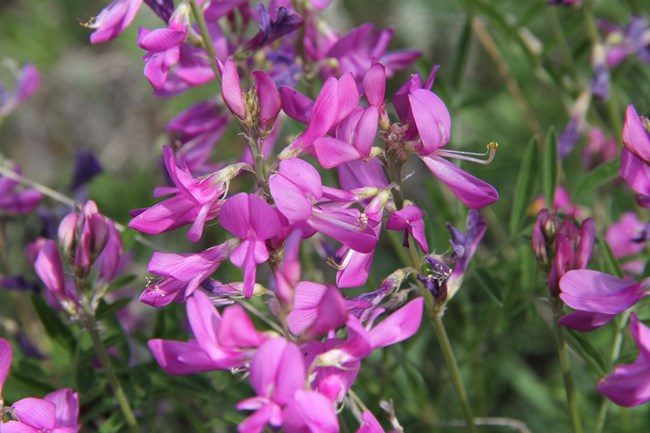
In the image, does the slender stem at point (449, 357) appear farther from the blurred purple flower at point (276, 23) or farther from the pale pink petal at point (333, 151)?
the blurred purple flower at point (276, 23)

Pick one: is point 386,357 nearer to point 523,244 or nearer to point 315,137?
point 523,244

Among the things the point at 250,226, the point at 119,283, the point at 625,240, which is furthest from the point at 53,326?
the point at 625,240

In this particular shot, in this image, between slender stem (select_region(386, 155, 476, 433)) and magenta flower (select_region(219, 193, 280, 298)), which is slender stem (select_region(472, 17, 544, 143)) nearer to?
slender stem (select_region(386, 155, 476, 433))

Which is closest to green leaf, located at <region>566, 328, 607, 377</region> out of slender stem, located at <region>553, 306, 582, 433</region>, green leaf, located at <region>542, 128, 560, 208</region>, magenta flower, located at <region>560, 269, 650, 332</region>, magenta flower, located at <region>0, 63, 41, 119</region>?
slender stem, located at <region>553, 306, 582, 433</region>

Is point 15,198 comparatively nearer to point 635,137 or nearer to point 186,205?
point 186,205

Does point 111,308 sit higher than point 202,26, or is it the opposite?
point 202,26

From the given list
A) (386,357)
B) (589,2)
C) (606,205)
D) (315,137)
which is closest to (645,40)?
(589,2)
